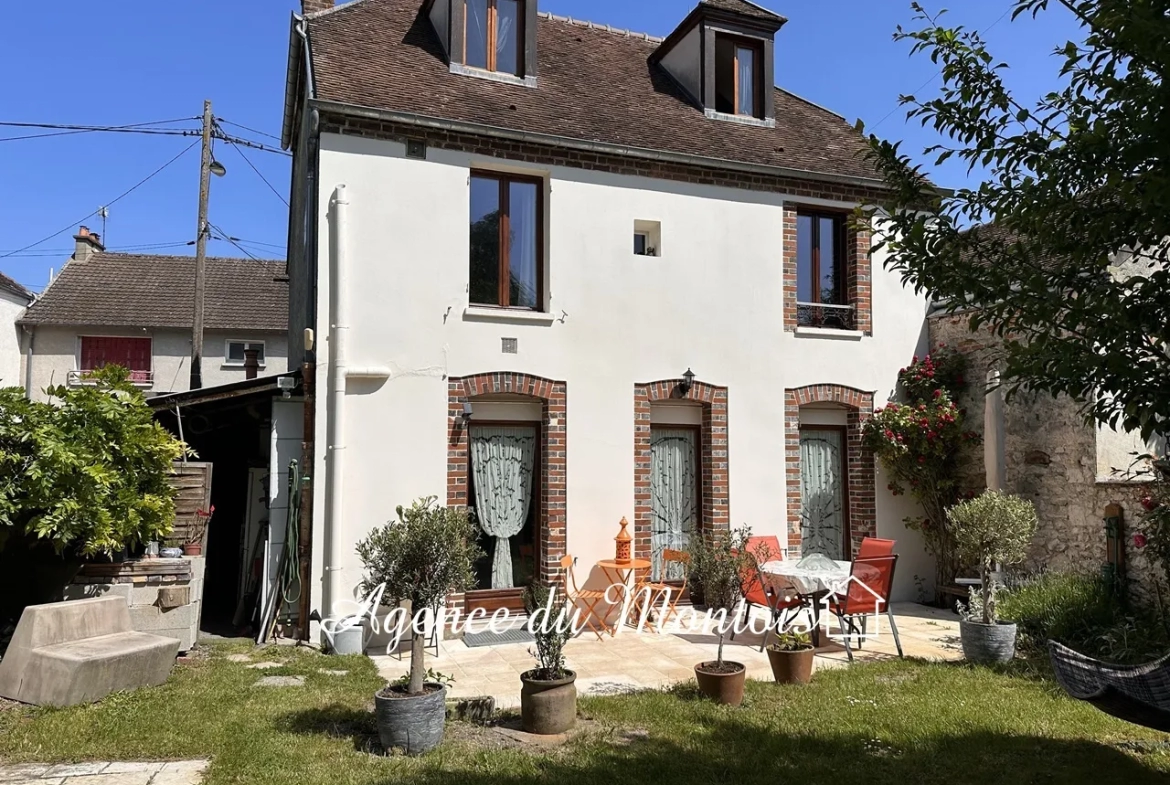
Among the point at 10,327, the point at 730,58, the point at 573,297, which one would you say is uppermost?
the point at 730,58

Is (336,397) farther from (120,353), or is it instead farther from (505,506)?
(120,353)

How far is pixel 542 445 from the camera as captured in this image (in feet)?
28.2

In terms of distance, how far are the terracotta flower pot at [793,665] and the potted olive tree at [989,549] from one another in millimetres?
1698

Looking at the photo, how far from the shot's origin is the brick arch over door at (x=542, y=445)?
8.10 meters

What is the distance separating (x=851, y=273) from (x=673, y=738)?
6857mm

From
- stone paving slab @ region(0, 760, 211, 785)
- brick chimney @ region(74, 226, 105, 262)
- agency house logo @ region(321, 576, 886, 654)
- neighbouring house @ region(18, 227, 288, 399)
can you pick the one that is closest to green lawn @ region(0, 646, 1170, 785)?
stone paving slab @ region(0, 760, 211, 785)

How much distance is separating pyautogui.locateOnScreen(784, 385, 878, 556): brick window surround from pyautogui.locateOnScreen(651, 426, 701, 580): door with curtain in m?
1.13

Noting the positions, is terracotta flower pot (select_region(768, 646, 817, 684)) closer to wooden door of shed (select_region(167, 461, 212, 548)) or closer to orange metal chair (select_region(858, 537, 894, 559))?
orange metal chair (select_region(858, 537, 894, 559))

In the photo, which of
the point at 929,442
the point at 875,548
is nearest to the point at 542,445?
the point at 875,548

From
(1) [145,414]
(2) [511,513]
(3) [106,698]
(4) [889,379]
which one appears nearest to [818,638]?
(2) [511,513]

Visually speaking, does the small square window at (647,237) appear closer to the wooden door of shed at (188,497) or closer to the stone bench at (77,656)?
the wooden door of shed at (188,497)

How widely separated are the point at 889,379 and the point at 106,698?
28.7 ft

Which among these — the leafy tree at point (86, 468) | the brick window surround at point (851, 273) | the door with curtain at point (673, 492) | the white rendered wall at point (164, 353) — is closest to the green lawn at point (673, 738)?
the leafy tree at point (86, 468)

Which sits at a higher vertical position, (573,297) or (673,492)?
(573,297)
